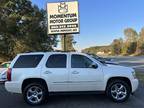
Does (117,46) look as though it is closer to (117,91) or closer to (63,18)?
(63,18)

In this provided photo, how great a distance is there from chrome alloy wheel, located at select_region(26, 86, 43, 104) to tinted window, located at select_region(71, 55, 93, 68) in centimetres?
140

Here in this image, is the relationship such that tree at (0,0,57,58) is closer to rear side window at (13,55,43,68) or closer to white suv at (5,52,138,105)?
rear side window at (13,55,43,68)

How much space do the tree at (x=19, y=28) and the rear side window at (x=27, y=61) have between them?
31912 mm

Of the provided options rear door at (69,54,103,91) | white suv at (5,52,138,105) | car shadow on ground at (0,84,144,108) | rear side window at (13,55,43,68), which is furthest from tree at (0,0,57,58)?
rear door at (69,54,103,91)

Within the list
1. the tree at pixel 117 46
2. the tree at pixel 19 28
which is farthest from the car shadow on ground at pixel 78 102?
the tree at pixel 117 46

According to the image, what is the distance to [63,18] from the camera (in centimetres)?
2417

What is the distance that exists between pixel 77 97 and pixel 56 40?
4008 cm

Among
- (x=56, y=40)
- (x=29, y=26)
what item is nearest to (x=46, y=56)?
(x=29, y=26)

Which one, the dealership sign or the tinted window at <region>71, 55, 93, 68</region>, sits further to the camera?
the dealership sign

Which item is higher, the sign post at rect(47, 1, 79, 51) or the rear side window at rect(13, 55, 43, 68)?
the sign post at rect(47, 1, 79, 51)

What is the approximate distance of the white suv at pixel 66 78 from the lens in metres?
11.5

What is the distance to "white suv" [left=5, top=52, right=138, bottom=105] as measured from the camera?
37.8ft

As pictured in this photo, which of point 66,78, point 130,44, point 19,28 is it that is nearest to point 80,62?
point 66,78

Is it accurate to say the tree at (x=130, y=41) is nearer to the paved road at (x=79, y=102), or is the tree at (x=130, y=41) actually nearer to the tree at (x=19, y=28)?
the tree at (x=19, y=28)
